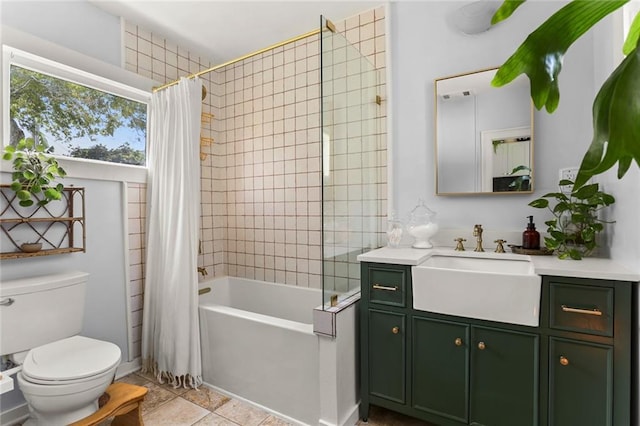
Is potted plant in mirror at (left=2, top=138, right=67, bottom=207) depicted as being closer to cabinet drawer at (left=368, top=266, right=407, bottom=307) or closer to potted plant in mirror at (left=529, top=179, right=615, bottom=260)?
cabinet drawer at (left=368, top=266, right=407, bottom=307)

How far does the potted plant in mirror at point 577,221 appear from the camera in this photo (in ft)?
5.11

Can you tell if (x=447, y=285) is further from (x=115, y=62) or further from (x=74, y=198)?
(x=115, y=62)

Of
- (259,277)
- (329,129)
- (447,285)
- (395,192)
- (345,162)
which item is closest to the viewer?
(447,285)

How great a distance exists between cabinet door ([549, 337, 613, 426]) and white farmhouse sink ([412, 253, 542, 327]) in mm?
162

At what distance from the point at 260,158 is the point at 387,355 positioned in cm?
190

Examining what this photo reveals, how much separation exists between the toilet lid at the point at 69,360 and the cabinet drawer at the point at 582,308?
2.02m

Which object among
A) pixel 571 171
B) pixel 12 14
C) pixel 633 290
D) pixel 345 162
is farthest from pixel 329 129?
pixel 12 14

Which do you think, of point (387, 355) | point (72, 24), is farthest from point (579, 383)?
point (72, 24)

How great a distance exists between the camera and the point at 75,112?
86.5 inches

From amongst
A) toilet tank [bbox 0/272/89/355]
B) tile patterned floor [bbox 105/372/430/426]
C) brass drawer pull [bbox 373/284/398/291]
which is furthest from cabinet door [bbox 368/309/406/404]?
toilet tank [bbox 0/272/89/355]

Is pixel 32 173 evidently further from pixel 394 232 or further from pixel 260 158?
pixel 394 232

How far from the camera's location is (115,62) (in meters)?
2.33

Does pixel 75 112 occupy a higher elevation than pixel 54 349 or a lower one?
higher

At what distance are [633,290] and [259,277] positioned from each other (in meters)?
A: 2.45
